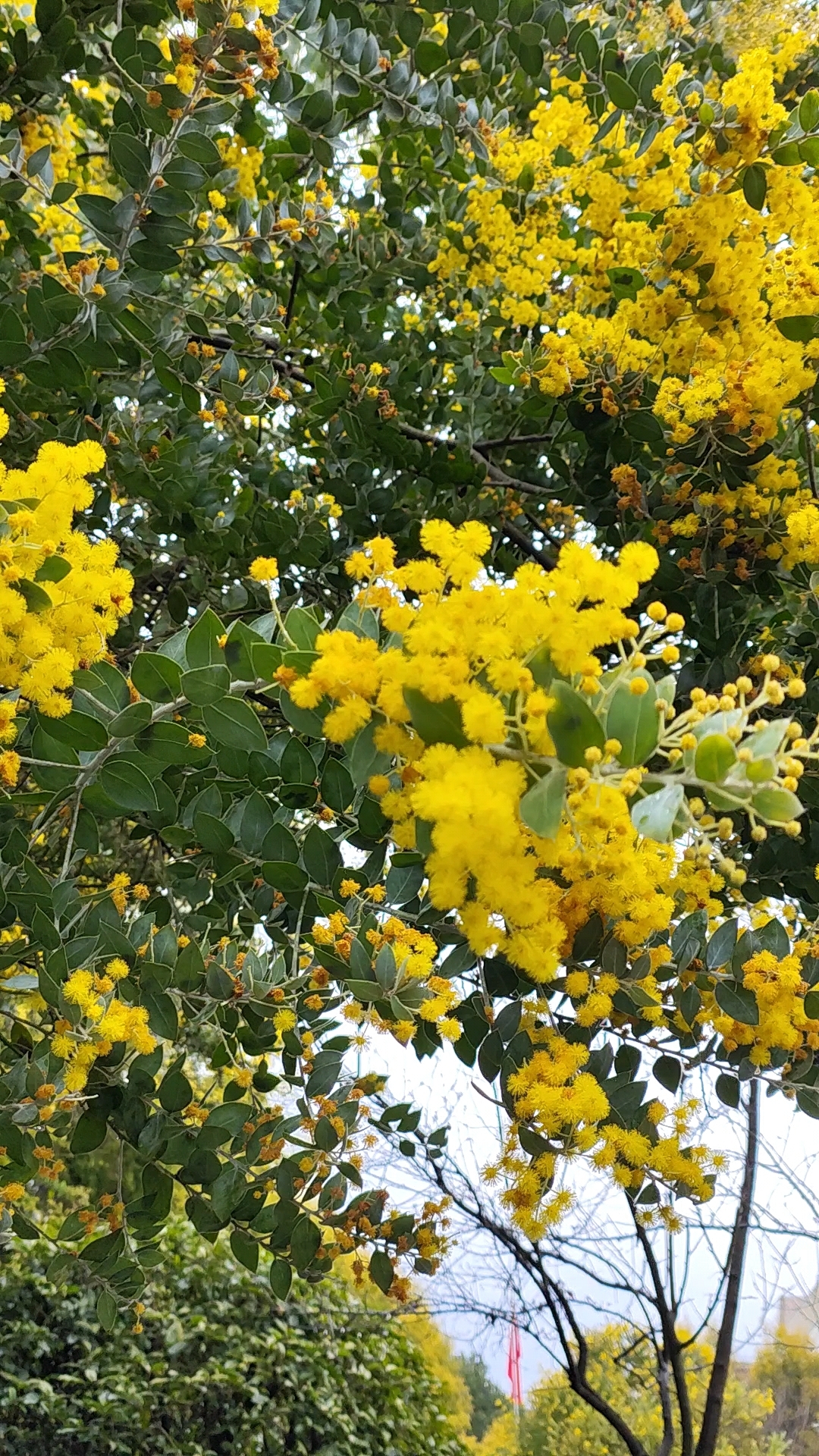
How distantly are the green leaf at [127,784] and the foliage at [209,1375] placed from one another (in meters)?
2.74

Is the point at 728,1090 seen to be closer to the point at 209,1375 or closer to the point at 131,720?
the point at 131,720

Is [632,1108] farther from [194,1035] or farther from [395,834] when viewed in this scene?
[194,1035]

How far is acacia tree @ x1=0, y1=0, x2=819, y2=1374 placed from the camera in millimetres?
684

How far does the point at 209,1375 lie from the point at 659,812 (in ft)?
10.4

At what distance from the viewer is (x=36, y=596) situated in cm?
81

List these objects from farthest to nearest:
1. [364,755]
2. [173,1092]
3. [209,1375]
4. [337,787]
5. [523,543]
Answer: [209,1375]
[523,543]
[173,1092]
[337,787]
[364,755]

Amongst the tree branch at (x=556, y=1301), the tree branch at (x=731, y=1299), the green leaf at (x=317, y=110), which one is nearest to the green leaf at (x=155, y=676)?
the green leaf at (x=317, y=110)

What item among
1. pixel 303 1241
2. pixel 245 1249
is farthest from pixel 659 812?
pixel 245 1249

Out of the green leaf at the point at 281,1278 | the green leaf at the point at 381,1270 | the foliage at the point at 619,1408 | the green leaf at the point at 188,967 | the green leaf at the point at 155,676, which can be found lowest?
the foliage at the point at 619,1408

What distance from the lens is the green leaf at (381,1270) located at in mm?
1343

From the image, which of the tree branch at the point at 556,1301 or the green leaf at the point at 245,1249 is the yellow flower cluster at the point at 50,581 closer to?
the green leaf at the point at 245,1249

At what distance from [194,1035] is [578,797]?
2738 millimetres

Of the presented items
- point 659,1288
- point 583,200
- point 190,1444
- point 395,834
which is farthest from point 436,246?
point 190,1444

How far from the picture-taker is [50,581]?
838 mm
